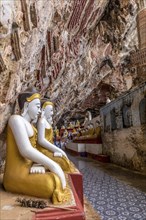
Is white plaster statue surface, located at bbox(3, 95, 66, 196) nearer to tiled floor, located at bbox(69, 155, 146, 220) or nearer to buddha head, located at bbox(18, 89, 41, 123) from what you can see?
buddha head, located at bbox(18, 89, 41, 123)

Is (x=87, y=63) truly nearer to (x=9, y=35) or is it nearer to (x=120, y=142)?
(x=120, y=142)

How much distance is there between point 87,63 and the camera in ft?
30.7

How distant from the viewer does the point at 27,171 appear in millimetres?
1765

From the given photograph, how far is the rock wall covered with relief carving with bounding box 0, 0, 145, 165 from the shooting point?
300cm

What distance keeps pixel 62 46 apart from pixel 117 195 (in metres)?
4.56

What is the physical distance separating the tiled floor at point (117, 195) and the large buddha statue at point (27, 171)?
143 centimetres

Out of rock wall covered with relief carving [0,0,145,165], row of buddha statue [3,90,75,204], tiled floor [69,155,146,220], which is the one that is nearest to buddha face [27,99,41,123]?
row of buddha statue [3,90,75,204]

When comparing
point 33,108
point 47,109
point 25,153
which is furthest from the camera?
point 47,109

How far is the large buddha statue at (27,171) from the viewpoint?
5.29 ft

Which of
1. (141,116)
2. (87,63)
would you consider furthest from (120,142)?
(87,63)

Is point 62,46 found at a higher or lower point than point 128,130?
higher

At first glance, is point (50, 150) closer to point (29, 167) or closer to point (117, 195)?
point (29, 167)

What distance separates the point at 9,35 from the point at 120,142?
526 cm

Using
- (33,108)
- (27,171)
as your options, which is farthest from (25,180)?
(33,108)
